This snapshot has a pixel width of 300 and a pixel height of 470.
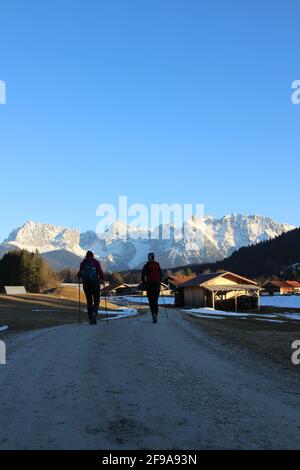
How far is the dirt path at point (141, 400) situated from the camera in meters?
4.22

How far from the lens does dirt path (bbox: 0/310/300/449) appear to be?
4.22m

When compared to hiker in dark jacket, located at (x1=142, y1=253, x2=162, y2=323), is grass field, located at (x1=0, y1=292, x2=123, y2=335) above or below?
below

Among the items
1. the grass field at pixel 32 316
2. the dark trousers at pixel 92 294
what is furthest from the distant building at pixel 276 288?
the dark trousers at pixel 92 294

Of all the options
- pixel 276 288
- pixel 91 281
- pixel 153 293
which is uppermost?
pixel 91 281

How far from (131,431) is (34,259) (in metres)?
130

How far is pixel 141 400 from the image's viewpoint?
539 cm

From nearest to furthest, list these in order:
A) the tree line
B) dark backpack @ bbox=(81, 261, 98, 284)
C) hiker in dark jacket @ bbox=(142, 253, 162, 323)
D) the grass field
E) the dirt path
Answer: the dirt path → dark backpack @ bbox=(81, 261, 98, 284) → hiker in dark jacket @ bbox=(142, 253, 162, 323) → the grass field → the tree line

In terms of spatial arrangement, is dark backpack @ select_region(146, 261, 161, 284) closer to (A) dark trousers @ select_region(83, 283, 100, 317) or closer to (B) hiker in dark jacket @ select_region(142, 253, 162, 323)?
(B) hiker in dark jacket @ select_region(142, 253, 162, 323)

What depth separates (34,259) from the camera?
131125mm

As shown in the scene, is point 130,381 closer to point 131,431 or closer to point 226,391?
point 226,391

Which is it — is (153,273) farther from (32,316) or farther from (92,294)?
(32,316)

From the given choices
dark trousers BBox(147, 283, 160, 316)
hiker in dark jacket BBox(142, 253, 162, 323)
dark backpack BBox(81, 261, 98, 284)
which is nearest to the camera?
dark backpack BBox(81, 261, 98, 284)

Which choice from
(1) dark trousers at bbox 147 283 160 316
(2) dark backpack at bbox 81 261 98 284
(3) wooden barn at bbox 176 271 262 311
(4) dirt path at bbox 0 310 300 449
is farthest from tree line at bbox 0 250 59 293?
(4) dirt path at bbox 0 310 300 449

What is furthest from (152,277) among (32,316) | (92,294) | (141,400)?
(32,316)
